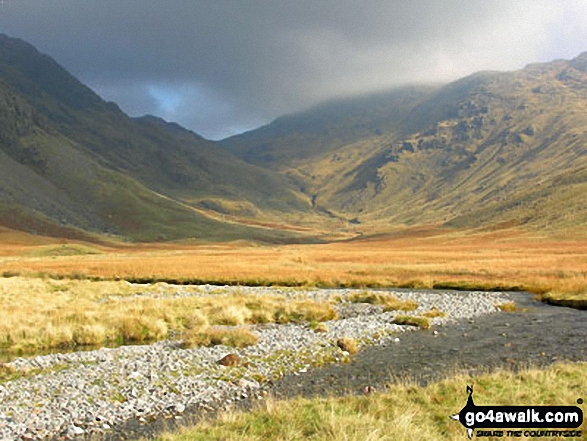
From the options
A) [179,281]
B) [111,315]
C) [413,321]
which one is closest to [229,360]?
[111,315]

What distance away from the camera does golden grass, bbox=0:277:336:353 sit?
26.9 metres

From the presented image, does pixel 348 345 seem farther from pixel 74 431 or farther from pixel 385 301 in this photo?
pixel 385 301

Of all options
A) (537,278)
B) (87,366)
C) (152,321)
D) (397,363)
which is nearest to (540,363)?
(397,363)

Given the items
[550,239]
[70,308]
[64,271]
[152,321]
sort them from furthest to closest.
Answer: [550,239] < [64,271] < [70,308] < [152,321]

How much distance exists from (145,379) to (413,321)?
58.2 feet

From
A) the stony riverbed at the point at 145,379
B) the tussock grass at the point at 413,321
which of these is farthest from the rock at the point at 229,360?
the tussock grass at the point at 413,321

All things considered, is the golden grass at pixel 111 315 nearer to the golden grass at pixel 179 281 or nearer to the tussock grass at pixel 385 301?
the golden grass at pixel 179 281

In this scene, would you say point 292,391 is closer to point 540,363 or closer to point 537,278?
point 540,363

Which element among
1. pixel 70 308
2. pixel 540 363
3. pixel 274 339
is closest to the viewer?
pixel 540 363

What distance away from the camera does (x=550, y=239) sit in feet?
443

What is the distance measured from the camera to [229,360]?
21266mm

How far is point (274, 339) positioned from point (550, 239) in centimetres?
13116

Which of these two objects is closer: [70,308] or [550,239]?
[70,308]

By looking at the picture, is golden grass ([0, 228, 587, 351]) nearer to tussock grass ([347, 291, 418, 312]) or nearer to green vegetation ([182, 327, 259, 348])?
green vegetation ([182, 327, 259, 348])
